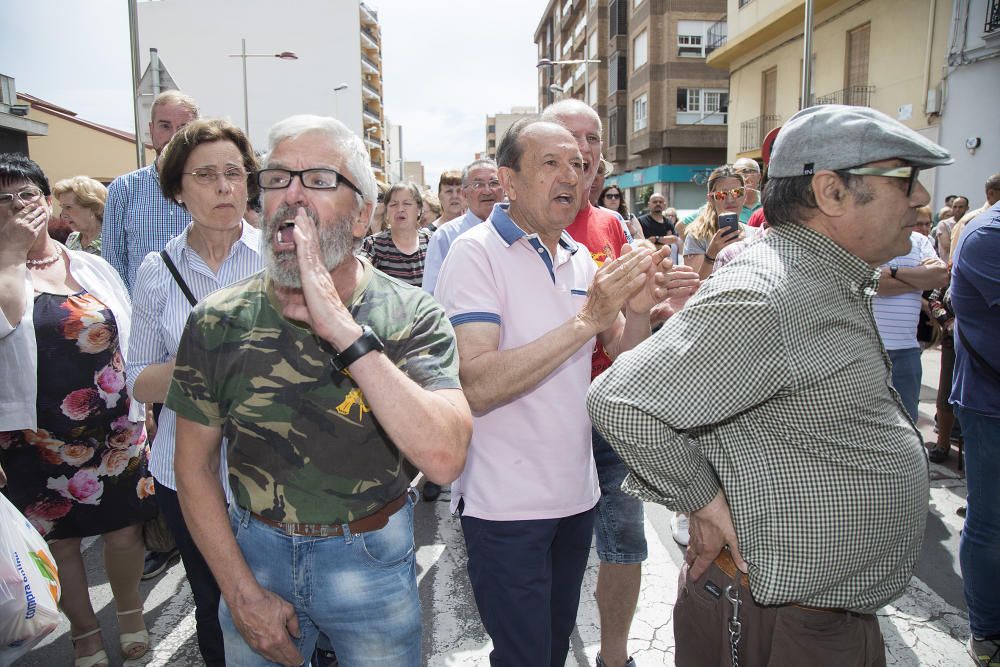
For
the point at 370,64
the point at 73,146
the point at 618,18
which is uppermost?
the point at 370,64

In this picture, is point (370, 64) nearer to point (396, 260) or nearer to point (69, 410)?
point (396, 260)

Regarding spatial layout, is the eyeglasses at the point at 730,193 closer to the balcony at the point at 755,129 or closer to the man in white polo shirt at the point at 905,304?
the man in white polo shirt at the point at 905,304

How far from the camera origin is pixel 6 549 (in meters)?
1.80

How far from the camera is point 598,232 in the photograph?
10.6ft

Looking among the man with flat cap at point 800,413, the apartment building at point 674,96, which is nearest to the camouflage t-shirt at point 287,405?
the man with flat cap at point 800,413

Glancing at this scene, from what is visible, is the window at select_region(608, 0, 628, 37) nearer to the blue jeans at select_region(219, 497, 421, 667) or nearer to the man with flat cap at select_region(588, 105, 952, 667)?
the man with flat cap at select_region(588, 105, 952, 667)

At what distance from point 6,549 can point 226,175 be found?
4.61 feet

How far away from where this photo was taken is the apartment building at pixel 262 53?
177 feet

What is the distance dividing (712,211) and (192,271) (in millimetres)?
→ 3536

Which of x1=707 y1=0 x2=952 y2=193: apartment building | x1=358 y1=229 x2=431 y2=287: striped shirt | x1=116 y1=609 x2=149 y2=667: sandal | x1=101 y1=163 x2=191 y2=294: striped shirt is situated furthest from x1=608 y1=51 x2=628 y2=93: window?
x1=116 y1=609 x2=149 y2=667: sandal

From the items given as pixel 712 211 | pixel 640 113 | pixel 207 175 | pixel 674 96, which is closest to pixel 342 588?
pixel 207 175

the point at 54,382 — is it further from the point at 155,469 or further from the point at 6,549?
the point at 6,549

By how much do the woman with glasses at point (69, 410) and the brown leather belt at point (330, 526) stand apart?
65.8 inches

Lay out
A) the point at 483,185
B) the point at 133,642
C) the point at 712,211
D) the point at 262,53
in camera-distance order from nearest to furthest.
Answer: the point at 133,642 → the point at 712,211 → the point at 483,185 → the point at 262,53
